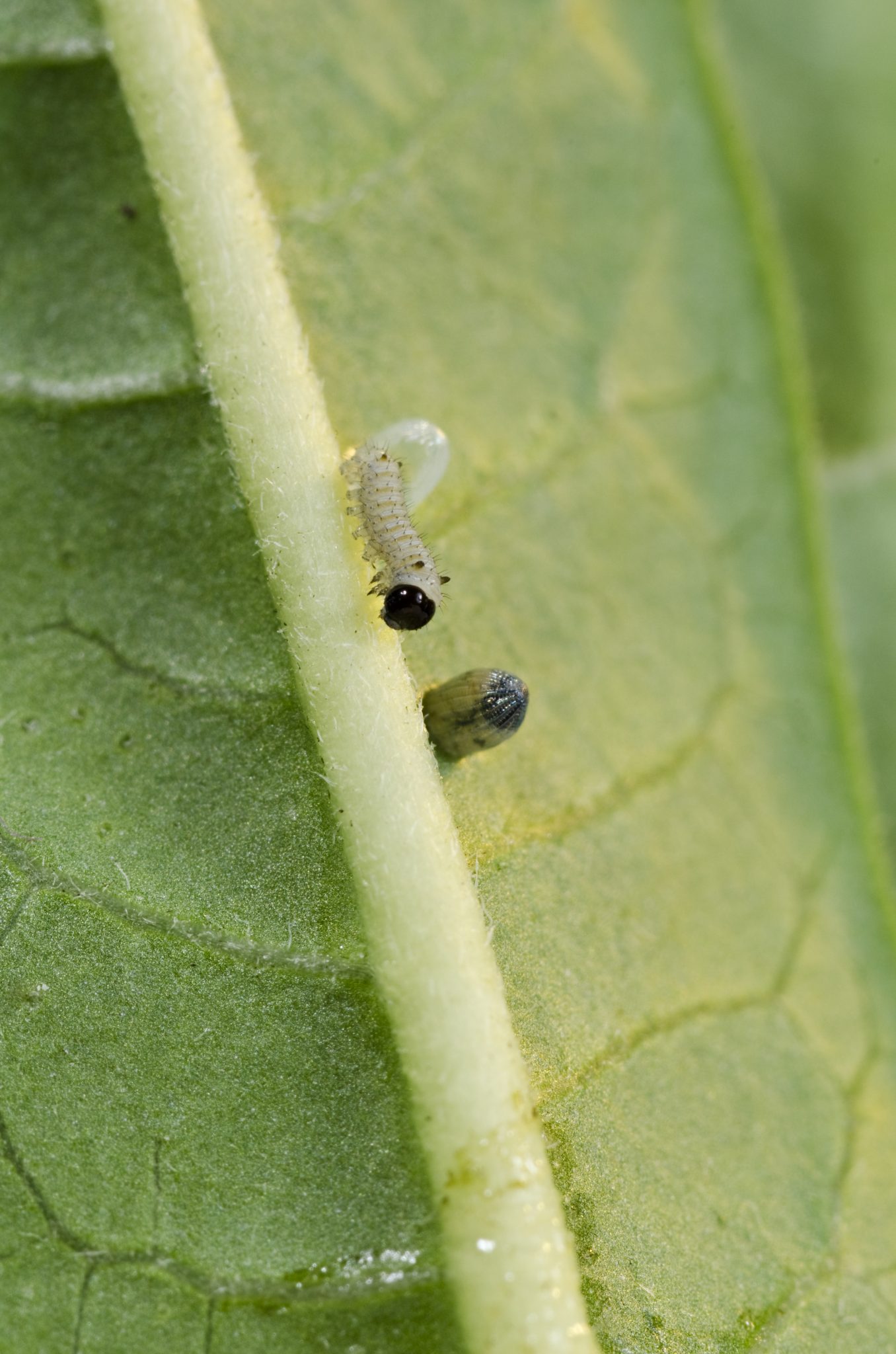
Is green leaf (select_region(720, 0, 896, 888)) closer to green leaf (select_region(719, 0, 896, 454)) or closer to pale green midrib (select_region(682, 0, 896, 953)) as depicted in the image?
green leaf (select_region(719, 0, 896, 454))

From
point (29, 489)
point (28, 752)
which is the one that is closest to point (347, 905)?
point (28, 752)

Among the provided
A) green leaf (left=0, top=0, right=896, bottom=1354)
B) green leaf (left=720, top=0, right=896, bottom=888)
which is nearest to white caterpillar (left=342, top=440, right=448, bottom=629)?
green leaf (left=0, top=0, right=896, bottom=1354)

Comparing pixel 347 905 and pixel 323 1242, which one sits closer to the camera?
pixel 323 1242

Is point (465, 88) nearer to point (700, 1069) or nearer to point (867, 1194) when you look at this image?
point (700, 1069)

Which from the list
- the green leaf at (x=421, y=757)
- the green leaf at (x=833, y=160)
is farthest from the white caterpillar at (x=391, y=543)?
the green leaf at (x=833, y=160)

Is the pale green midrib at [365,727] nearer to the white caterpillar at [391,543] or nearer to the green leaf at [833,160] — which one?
the white caterpillar at [391,543]

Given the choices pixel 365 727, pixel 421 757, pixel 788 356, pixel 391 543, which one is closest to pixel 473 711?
pixel 421 757

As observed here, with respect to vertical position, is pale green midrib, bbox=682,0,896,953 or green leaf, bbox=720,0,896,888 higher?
green leaf, bbox=720,0,896,888
